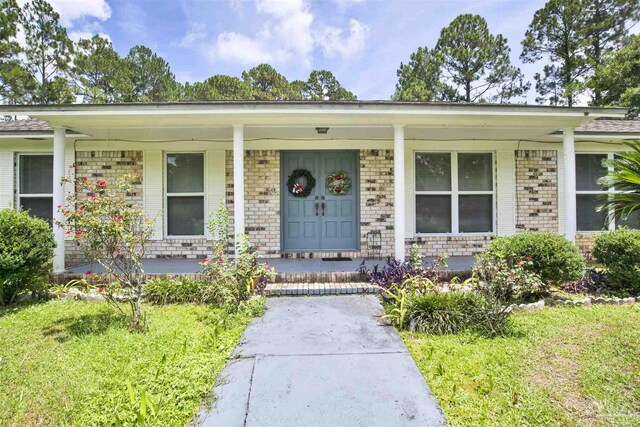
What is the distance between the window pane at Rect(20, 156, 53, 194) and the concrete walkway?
6.25m

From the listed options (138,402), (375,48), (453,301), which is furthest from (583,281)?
(375,48)

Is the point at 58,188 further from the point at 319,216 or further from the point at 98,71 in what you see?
the point at 98,71

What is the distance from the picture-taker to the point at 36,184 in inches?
269

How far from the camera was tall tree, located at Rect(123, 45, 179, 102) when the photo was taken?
1680cm

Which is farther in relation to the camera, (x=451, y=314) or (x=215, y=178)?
(x=215, y=178)

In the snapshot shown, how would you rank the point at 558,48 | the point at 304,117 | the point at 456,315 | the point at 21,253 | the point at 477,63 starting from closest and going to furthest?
the point at 456,315
the point at 21,253
the point at 304,117
the point at 558,48
the point at 477,63

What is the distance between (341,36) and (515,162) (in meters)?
9.25

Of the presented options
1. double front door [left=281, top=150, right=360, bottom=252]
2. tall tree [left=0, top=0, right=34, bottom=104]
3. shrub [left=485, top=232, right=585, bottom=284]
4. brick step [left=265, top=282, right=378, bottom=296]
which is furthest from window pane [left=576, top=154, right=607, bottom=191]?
tall tree [left=0, top=0, right=34, bottom=104]

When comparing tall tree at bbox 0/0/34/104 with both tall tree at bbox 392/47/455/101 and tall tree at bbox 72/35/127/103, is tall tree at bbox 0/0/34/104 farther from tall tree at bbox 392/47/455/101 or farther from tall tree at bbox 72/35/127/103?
tall tree at bbox 392/47/455/101

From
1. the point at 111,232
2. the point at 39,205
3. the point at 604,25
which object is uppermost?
the point at 604,25

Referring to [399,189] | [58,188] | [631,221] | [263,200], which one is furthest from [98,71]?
[631,221]

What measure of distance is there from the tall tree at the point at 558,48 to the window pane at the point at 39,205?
2045 cm

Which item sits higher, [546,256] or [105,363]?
[546,256]

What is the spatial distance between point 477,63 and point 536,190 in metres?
12.9
